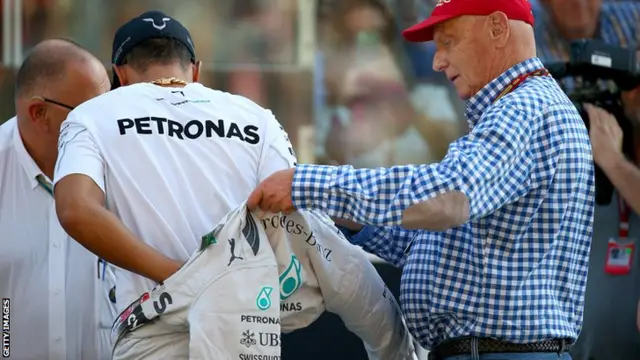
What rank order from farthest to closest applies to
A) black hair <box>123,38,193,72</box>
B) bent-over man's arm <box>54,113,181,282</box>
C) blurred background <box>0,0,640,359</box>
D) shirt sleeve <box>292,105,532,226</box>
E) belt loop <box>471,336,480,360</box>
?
blurred background <box>0,0,640,359</box>, black hair <box>123,38,193,72</box>, belt loop <box>471,336,480,360</box>, bent-over man's arm <box>54,113,181,282</box>, shirt sleeve <box>292,105,532,226</box>

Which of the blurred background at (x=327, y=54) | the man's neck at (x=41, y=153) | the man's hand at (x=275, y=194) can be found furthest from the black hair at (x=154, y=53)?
the blurred background at (x=327, y=54)

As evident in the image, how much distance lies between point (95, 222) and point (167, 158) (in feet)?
1.01

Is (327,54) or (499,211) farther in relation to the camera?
(327,54)

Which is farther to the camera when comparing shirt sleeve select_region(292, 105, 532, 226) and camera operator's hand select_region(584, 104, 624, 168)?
camera operator's hand select_region(584, 104, 624, 168)

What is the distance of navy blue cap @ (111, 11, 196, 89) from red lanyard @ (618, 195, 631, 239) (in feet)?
8.29

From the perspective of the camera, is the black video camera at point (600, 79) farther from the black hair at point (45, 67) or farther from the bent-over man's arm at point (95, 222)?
the bent-over man's arm at point (95, 222)

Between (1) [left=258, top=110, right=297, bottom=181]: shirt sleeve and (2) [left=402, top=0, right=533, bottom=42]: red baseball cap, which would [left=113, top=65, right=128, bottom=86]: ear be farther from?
(2) [left=402, top=0, right=533, bottom=42]: red baseball cap

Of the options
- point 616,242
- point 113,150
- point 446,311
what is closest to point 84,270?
point 113,150

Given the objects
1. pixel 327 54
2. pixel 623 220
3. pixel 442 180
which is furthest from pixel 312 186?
pixel 327 54

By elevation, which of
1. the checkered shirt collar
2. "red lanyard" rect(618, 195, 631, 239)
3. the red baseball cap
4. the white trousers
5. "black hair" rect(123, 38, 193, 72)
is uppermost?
the red baseball cap

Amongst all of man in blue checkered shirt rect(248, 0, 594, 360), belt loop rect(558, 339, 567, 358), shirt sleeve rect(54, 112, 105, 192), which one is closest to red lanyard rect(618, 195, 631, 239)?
man in blue checkered shirt rect(248, 0, 594, 360)

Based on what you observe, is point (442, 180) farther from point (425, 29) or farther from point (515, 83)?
point (425, 29)

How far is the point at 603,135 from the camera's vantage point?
526 cm

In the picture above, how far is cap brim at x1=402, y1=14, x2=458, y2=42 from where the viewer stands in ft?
11.0
